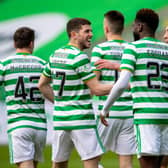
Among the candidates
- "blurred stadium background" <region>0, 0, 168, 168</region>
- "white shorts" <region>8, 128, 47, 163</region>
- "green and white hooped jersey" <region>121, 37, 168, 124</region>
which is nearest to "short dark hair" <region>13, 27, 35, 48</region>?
"white shorts" <region>8, 128, 47, 163</region>

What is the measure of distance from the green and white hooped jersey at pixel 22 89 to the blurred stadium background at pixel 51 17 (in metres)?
6.35

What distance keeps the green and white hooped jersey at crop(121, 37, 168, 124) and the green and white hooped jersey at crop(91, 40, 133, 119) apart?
1.90 metres

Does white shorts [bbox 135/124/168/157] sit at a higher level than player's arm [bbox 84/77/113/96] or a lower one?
lower

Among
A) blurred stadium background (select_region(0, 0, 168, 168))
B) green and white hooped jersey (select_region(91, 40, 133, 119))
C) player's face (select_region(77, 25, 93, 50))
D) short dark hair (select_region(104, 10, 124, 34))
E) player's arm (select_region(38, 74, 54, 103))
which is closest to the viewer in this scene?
player's face (select_region(77, 25, 93, 50))

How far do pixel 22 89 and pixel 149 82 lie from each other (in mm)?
1777

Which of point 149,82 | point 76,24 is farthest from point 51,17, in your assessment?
point 149,82

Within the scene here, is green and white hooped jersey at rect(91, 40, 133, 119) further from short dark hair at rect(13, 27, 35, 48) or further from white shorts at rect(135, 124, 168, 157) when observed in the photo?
white shorts at rect(135, 124, 168, 157)

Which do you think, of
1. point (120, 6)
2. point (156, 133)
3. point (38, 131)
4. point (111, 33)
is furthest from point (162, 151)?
point (120, 6)

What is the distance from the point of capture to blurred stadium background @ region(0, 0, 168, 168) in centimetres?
1633

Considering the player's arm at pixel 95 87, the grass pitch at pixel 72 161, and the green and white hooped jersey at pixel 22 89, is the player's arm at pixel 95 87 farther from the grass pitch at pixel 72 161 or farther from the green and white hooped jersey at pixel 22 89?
the grass pitch at pixel 72 161

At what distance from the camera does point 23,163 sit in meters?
9.59

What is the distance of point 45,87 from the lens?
31.3 feet

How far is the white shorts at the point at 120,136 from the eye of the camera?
1042 centimetres

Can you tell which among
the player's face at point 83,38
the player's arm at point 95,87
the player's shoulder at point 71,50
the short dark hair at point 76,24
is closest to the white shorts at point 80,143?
the player's arm at point 95,87
